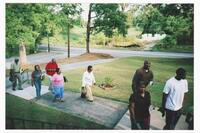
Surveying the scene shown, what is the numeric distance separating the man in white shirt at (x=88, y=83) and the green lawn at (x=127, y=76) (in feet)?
0.45

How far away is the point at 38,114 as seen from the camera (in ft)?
25.2

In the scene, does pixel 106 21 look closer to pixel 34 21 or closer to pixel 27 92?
pixel 34 21

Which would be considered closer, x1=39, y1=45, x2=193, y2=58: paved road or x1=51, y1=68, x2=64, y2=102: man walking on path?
x1=51, y1=68, x2=64, y2=102: man walking on path

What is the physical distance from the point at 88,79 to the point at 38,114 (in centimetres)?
142

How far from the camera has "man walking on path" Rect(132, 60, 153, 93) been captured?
7.62 m

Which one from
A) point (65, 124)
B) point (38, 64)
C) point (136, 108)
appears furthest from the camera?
point (38, 64)

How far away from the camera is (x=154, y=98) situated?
7.82 meters

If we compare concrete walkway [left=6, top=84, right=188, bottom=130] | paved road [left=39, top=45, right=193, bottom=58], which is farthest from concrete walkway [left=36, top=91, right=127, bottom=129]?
paved road [left=39, top=45, right=193, bottom=58]

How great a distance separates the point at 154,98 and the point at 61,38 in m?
2.72

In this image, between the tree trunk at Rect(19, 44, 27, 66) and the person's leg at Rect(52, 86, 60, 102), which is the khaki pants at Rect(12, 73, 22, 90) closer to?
the tree trunk at Rect(19, 44, 27, 66)

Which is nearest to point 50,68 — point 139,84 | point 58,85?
point 58,85

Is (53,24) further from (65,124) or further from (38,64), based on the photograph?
(65,124)

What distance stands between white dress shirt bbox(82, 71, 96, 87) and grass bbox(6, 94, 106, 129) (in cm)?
86
